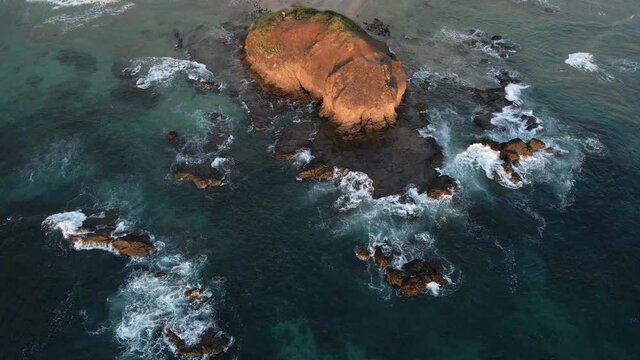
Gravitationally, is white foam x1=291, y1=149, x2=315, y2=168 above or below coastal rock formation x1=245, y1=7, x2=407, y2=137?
below

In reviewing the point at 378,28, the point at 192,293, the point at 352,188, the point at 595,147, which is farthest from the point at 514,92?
the point at 192,293

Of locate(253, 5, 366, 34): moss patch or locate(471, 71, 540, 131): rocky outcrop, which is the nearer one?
locate(471, 71, 540, 131): rocky outcrop

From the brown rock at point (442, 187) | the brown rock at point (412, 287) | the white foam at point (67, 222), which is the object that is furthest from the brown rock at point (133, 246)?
the brown rock at point (442, 187)

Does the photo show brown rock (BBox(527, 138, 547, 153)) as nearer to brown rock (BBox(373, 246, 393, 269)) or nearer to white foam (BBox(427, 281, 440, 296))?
white foam (BBox(427, 281, 440, 296))

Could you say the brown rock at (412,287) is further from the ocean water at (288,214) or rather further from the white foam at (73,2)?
the white foam at (73,2)

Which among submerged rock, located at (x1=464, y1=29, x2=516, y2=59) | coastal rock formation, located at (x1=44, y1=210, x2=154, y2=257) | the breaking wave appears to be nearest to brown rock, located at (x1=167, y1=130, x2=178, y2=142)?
Result: coastal rock formation, located at (x1=44, y1=210, x2=154, y2=257)

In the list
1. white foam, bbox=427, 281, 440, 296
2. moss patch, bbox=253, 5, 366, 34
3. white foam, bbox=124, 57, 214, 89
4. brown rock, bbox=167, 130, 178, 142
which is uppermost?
moss patch, bbox=253, 5, 366, 34

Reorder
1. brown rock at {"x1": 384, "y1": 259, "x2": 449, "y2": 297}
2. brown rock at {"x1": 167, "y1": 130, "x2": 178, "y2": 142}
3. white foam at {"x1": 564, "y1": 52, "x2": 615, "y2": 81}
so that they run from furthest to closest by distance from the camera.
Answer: white foam at {"x1": 564, "y1": 52, "x2": 615, "y2": 81}
brown rock at {"x1": 167, "y1": 130, "x2": 178, "y2": 142}
brown rock at {"x1": 384, "y1": 259, "x2": 449, "y2": 297}
